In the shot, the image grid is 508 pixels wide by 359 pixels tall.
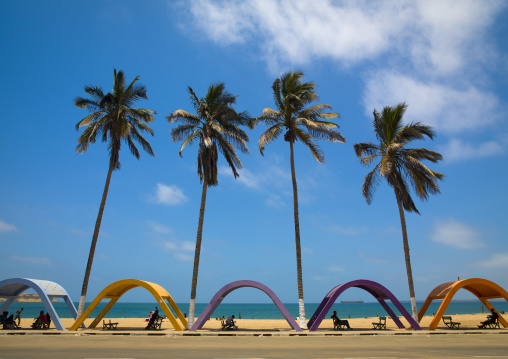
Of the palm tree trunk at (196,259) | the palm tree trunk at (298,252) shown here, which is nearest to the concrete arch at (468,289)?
the palm tree trunk at (298,252)

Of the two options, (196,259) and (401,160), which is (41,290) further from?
(401,160)

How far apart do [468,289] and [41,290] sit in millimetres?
27699

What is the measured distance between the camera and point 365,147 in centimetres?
2850

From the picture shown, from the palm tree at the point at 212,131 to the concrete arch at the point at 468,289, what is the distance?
15528 mm

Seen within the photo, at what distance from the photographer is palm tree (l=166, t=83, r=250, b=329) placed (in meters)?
26.2

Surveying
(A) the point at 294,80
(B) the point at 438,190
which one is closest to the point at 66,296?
(A) the point at 294,80

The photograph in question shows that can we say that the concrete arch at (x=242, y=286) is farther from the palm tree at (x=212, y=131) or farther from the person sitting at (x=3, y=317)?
the person sitting at (x=3, y=317)

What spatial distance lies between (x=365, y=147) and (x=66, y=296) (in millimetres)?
24015

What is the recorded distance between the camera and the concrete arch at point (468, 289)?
2244cm

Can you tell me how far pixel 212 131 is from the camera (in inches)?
1061

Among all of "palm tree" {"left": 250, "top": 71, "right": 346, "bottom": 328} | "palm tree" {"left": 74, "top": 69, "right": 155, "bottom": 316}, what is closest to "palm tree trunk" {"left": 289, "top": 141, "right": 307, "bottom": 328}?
"palm tree" {"left": 250, "top": 71, "right": 346, "bottom": 328}

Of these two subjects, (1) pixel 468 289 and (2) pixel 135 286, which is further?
(1) pixel 468 289

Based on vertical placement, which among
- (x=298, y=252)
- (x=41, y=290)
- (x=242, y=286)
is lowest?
(x=41, y=290)

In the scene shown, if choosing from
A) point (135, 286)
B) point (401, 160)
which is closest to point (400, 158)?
point (401, 160)
